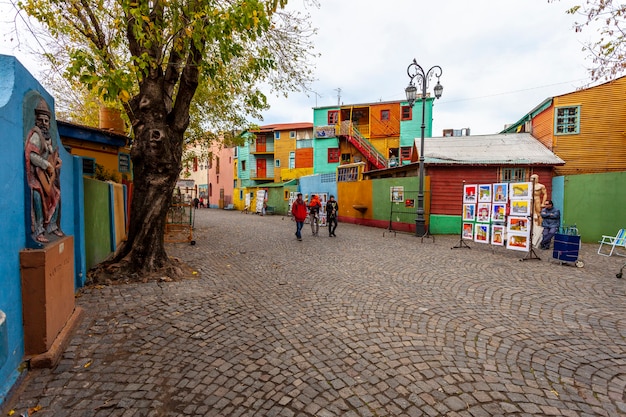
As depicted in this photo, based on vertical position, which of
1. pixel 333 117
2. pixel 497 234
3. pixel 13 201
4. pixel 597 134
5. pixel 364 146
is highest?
pixel 333 117

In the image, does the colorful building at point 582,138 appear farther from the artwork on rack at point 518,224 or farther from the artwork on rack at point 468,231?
the artwork on rack at point 518,224

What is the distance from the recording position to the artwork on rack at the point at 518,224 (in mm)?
8469

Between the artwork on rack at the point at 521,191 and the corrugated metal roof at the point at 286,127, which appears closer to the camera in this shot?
the artwork on rack at the point at 521,191

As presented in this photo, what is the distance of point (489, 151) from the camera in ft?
51.6

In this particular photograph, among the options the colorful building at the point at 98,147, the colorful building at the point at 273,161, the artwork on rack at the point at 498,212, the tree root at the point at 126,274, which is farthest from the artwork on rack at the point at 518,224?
the colorful building at the point at 273,161

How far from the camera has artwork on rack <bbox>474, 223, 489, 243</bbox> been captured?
9.80 m

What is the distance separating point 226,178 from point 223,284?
38323 mm

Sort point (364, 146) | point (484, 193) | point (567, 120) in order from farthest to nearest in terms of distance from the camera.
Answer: point (364, 146)
point (567, 120)
point (484, 193)

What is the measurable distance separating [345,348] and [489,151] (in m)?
15.9

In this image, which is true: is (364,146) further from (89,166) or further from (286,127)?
(89,166)

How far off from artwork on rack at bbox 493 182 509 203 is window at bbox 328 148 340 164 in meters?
21.4

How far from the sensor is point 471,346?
3523 mm

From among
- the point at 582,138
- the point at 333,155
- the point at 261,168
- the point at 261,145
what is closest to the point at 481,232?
the point at 582,138

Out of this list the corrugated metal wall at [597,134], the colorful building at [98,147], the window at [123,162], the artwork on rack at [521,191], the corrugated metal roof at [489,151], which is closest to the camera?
the artwork on rack at [521,191]
